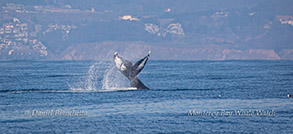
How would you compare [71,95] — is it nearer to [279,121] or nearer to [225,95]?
[225,95]

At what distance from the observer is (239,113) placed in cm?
4697

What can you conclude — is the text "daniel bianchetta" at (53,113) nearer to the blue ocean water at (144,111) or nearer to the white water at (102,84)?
the blue ocean water at (144,111)

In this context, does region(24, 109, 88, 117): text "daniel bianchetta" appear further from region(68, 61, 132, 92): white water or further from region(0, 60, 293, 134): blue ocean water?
region(68, 61, 132, 92): white water

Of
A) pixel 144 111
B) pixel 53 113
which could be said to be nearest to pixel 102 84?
pixel 144 111

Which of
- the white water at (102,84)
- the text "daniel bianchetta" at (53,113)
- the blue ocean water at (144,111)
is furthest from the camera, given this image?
the white water at (102,84)

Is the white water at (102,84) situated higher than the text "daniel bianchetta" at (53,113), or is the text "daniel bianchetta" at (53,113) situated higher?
the text "daniel bianchetta" at (53,113)

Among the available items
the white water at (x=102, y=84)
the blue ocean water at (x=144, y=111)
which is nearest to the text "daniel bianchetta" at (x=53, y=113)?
the blue ocean water at (x=144, y=111)

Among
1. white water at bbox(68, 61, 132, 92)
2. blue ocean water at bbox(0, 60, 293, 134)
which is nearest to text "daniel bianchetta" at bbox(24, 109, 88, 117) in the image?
blue ocean water at bbox(0, 60, 293, 134)

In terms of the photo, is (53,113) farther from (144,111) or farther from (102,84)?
(102,84)

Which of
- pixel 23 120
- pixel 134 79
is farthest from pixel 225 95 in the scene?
pixel 23 120

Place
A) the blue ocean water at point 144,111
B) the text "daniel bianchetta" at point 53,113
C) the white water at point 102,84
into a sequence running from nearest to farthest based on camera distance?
the blue ocean water at point 144,111, the text "daniel bianchetta" at point 53,113, the white water at point 102,84

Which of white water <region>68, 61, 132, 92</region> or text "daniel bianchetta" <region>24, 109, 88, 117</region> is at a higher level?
text "daniel bianchetta" <region>24, 109, 88, 117</region>

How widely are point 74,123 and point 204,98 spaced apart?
20.2 meters

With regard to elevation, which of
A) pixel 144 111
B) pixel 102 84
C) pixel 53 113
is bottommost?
pixel 102 84
